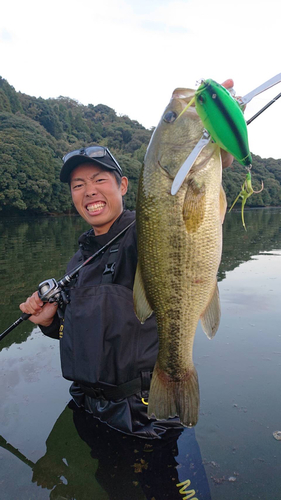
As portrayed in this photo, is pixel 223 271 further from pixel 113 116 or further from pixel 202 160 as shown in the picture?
pixel 113 116

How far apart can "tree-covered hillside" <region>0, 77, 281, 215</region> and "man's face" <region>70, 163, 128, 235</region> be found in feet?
98.8

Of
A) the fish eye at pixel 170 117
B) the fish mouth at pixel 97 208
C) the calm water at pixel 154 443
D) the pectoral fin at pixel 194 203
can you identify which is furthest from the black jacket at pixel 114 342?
the fish eye at pixel 170 117

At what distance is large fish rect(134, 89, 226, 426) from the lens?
71.9 inches

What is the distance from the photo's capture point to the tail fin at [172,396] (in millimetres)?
2172

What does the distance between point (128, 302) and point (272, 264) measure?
29.7 ft

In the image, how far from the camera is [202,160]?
1788 mm

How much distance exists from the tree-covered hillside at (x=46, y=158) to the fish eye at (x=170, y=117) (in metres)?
31.1

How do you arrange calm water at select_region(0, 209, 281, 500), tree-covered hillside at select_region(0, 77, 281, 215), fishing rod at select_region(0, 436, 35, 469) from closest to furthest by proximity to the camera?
1. calm water at select_region(0, 209, 281, 500)
2. fishing rod at select_region(0, 436, 35, 469)
3. tree-covered hillside at select_region(0, 77, 281, 215)

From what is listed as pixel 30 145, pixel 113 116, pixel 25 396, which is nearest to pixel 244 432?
pixel 25 396

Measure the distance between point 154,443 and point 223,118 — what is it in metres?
2.54

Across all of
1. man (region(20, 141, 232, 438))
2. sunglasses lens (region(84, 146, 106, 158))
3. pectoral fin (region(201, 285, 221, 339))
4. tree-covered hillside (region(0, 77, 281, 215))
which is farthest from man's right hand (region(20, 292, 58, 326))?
tree-covered hillside (region(0, 77, 281, 215))

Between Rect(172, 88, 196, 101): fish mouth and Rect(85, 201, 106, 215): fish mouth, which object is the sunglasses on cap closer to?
Rect(85, 201, 106, 215): fish mouth

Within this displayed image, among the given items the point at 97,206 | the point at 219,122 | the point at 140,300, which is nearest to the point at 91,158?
the point at 97,206

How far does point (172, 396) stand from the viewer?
2189 millimetres
